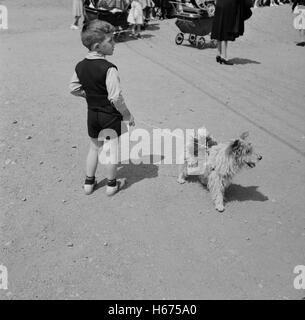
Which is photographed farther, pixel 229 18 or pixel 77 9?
pixel 77 9

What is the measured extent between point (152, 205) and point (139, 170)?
86 cm

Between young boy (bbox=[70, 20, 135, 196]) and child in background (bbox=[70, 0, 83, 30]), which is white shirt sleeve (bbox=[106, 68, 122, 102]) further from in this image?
child in background (bbox=[70, 0, 83, 30])

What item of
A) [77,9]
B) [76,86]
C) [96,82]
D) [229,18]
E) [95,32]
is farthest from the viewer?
[77,9]

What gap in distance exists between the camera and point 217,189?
14.5ft

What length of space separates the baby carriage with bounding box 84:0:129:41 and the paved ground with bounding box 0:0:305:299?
3498 millimetres

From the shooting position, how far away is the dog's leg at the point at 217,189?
4.39 meters

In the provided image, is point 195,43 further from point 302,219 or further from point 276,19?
point 302,219

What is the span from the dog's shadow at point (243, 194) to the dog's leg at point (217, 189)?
27cm

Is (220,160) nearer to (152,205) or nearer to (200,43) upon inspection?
(152,205)

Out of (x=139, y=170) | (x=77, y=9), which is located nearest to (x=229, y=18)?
(x=77, y=9)

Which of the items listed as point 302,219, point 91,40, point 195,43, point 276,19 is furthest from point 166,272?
point 276,19

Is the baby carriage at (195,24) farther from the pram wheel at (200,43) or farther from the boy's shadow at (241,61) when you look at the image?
the boy's shadow at (241,61)

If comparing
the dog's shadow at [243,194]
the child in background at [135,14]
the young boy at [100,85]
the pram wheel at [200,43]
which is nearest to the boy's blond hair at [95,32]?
the young boy at [100,85]

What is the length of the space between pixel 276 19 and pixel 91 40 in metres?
14.1
